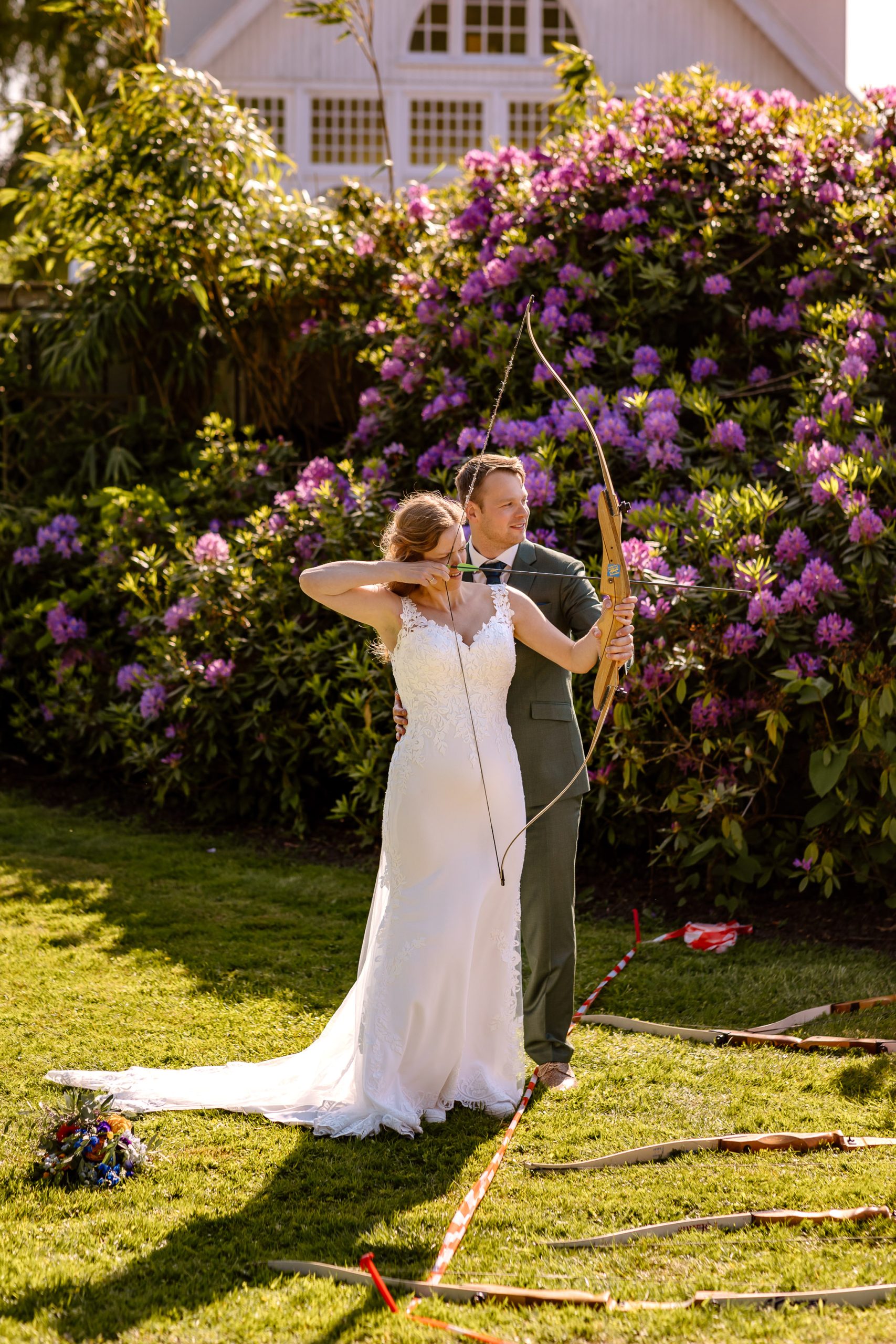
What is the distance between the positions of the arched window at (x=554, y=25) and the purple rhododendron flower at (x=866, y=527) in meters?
10.8

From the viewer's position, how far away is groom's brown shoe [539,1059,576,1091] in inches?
142

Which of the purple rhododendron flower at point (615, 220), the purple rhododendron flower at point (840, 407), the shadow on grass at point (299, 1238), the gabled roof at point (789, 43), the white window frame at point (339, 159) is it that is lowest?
the shadow on grass at point (299, 1238)

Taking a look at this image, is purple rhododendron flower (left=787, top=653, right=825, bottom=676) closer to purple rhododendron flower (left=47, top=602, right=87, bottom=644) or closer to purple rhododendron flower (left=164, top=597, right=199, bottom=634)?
purple rhododendron flower (left=164, top=597, right=199, bottom=634)

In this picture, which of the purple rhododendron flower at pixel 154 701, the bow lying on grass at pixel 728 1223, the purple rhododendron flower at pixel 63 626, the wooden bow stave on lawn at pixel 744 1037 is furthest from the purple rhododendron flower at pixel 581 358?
the bow lying on grass at pixel 728 1223

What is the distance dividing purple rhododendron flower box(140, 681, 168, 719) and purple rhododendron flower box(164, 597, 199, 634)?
323mm

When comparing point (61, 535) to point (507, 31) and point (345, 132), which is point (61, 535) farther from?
point (507, 31)

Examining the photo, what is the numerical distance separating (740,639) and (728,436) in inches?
50.0

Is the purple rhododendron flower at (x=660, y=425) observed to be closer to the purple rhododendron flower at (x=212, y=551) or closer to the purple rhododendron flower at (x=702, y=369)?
the purple rhododendron flower at (x=702, y=369)

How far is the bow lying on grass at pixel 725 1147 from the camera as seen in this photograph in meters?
3.12

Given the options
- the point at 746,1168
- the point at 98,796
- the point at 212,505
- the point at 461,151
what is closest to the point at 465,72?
the point at 461,151

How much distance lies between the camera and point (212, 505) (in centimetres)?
746

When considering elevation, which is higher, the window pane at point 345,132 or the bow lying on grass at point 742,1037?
the window pane at point 345,132

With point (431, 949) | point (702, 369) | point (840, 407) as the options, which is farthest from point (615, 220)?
point (431, 949)

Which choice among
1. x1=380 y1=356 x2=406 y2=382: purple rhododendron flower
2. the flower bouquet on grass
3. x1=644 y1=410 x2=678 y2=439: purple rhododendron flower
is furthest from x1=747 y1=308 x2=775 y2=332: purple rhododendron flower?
the flower bouquet on grass
